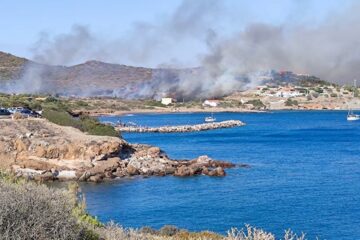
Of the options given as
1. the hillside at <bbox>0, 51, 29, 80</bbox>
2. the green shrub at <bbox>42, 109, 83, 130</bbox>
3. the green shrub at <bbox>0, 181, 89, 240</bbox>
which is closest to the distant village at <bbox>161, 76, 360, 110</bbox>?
the hillside at <bbox>0, 51, 29, 80</bbox>

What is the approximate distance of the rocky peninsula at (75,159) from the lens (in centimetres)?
3222

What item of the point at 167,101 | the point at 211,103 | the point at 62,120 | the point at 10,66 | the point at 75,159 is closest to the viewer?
the point at 75,159

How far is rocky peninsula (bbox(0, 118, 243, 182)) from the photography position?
106 ft

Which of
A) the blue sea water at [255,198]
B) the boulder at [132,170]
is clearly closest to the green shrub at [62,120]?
the blue sea water at [255,198]

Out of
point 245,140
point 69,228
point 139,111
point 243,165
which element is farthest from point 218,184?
point 139,111

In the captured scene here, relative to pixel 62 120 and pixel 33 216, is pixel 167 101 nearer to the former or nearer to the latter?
pixel 62 120

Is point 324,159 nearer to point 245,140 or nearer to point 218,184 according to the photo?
point 218,184

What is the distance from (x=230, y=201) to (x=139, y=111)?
98.0m

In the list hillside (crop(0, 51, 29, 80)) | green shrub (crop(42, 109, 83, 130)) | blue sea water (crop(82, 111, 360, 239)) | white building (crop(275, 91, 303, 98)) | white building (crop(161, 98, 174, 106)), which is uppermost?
hillside (crop(0, 51, 29, 80))

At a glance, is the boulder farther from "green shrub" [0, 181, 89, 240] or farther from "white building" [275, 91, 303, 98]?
"white building" [275, 91, 303, 98]

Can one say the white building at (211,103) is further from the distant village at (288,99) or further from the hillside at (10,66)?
the hillside at (10,66)

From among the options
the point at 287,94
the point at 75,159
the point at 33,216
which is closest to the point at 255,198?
the point at 75,159

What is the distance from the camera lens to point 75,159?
109ft

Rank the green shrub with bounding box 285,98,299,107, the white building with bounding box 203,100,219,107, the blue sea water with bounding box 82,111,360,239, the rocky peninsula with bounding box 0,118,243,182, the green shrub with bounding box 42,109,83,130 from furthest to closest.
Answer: the green shrub with bounding box 285,98,299,107, the white building with bounding box 203,100,219,107, the green shrub with bounding box 42,109,83,130, the rocky peninsula with bounding box 0,118,243,182, the blue sea water with bounding box 82,111,360,239
